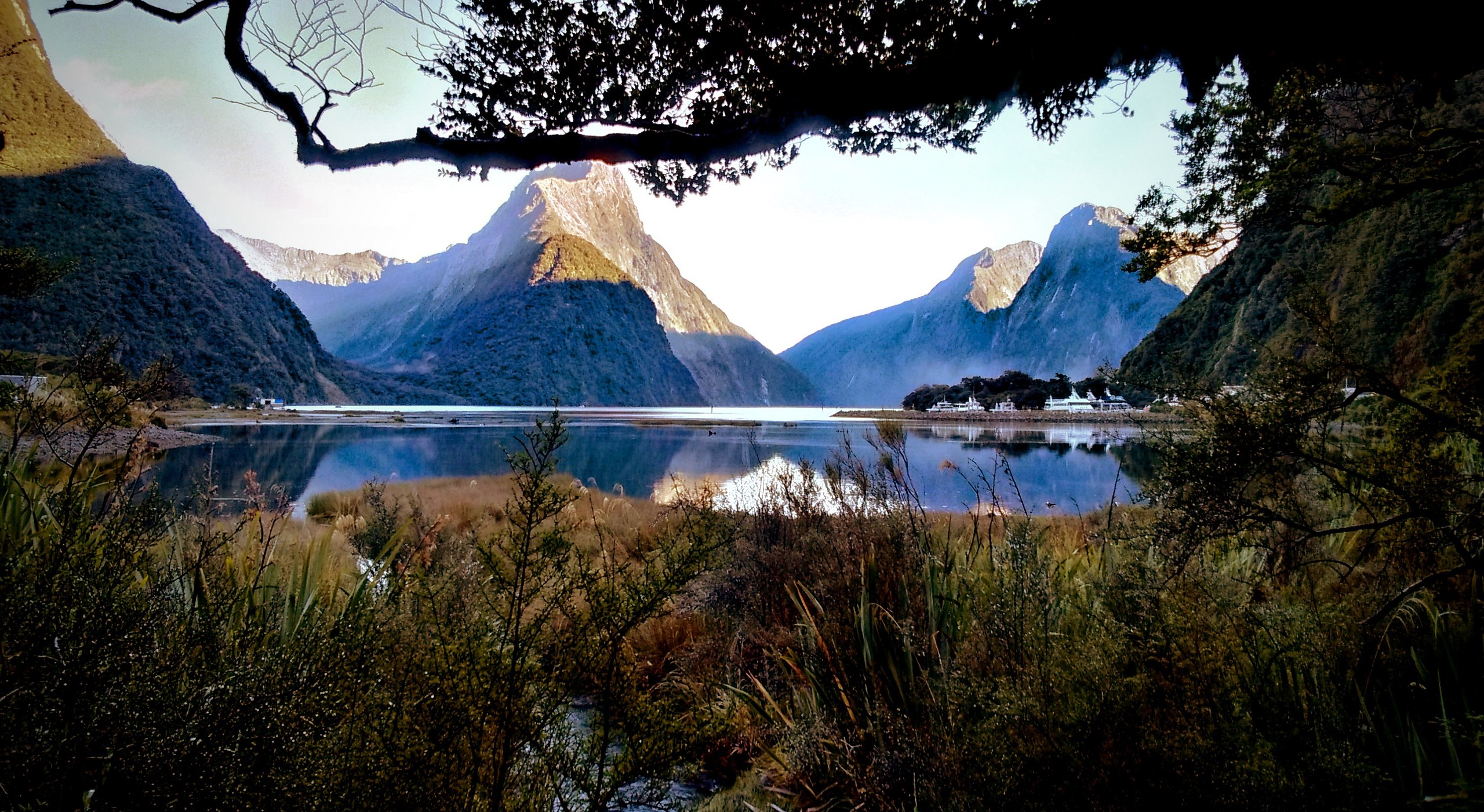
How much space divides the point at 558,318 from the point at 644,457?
96167 mm

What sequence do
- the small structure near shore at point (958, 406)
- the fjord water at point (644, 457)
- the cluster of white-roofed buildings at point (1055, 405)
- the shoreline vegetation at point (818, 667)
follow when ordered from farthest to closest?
the small structure near shore at point (958, 406), the cluster of white-roofed buildings at point (1055, 405), the fjord water at point (644, 457), the shoreline vegetation at point (818, 667)

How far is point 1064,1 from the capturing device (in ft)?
6.87

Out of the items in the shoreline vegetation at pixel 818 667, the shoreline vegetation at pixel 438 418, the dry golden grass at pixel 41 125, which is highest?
the dry golden grass at pixel 41 125

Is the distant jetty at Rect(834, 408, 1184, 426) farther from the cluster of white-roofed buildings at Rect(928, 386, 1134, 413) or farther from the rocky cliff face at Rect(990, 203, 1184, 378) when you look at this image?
the rocky cliff face at Rect(990, 203, 1184, 378)

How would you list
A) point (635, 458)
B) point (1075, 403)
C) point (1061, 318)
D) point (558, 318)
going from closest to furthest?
point (635, 458)
point (1075, 403)
point (558, 318)
point (1061, 318)

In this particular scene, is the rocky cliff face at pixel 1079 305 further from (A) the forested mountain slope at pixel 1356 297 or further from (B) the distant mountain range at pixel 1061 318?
(A) the forested mountain slope at pixel 1356 297

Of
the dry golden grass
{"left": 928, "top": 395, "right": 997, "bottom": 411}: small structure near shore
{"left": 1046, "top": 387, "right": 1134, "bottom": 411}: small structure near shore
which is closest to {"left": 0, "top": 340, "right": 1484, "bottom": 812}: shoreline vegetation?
the dry golden grass

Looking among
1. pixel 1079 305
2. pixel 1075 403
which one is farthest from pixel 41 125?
pixel 1079 305

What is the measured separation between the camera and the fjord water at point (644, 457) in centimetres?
1527

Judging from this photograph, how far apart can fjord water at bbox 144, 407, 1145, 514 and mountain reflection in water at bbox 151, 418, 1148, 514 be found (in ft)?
0.32

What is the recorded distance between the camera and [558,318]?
382 ft

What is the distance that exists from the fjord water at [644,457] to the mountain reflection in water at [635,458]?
0.32ft

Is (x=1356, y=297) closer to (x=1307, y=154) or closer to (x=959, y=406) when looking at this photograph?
(x=1307, y=154)

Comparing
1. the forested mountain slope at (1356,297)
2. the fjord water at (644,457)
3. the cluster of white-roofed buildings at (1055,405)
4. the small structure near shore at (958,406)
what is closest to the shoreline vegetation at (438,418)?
the fjord water at (644,457)
